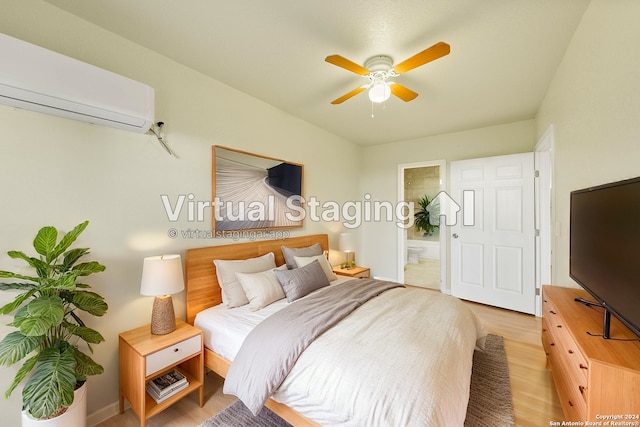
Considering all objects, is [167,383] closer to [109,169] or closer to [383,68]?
[109,169]

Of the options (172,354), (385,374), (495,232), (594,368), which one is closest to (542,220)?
(495,232)

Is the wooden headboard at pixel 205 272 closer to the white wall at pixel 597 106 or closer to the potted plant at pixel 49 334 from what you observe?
the potted plant at pixel 49 334

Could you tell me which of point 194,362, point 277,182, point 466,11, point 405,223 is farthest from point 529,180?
point 194,362

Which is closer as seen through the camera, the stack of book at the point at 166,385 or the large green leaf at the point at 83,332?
the large green leaf at the point at 83,332

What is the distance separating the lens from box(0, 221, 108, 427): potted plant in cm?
117

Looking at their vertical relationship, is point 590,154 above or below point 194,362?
above

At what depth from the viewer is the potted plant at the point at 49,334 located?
1.17m

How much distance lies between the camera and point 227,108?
256 cm

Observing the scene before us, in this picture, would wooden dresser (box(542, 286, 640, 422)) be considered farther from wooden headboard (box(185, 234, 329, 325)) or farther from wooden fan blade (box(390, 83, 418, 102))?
wooden headboard (box(185, 234, 329, 325))

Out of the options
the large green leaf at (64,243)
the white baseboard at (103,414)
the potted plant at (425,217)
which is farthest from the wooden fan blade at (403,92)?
the potted plant at (425,217)

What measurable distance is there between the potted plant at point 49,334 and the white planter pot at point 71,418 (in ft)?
0.07

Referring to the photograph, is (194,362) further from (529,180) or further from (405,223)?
(529,180)

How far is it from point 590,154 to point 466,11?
1.23 m

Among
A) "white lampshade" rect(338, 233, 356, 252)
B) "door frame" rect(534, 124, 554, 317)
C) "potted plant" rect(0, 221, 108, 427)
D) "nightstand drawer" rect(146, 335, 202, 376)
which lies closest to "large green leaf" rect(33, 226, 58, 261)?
"potted plant" rect(0, 221, 108, 427)
